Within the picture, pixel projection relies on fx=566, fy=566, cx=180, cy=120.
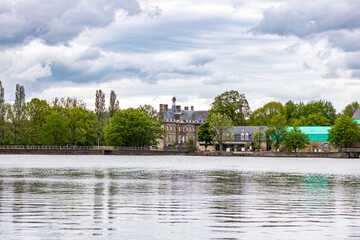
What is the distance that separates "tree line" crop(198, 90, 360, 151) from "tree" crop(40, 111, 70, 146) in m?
33.4

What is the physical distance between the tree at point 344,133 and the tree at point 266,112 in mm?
37977

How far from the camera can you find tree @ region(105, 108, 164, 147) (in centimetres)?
12481

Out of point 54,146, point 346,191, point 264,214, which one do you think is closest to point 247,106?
point 54,146

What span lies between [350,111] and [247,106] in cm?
4105

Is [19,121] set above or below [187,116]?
below

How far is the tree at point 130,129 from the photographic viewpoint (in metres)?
125

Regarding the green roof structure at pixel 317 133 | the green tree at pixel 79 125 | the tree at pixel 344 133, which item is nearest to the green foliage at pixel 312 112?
the green roof structure at pixel 317 133

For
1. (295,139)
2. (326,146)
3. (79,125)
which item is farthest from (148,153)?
(326,146)

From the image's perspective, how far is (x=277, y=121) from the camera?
428 feet

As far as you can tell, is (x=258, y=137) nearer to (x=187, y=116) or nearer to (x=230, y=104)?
(x=230, y=104)

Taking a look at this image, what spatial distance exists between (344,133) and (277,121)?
15.3 m

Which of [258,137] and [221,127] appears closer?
[221,127]

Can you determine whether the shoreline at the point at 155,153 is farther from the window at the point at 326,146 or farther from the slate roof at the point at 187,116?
the slate roof at the point at 187,116

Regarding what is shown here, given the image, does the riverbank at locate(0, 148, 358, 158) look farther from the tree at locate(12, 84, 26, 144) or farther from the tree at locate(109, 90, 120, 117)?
the tree at locate(109, 90, 120, 117)
